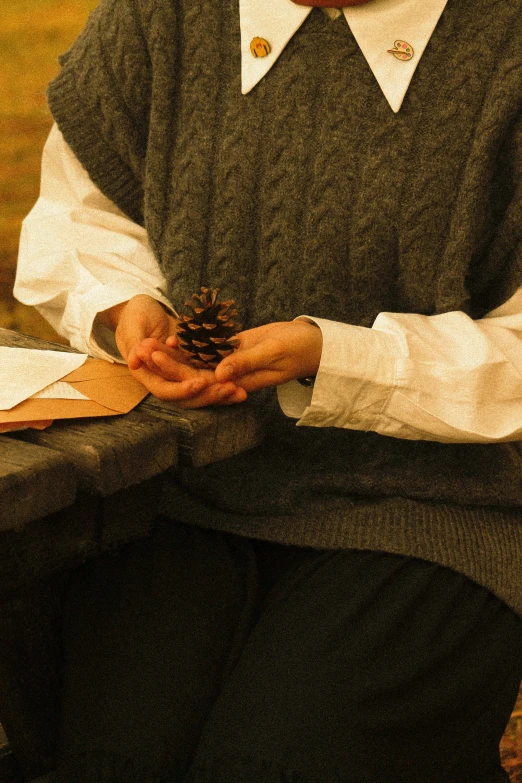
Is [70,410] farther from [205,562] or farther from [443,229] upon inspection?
[443,229]

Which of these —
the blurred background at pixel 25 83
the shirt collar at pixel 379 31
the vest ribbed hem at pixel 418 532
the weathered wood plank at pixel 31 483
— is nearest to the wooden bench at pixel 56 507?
the weathered wood plank at pixel 31 483

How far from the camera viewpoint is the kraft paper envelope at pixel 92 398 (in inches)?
31.2

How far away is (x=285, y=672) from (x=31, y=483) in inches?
12.7

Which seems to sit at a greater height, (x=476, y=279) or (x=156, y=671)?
(x=476, y=279)

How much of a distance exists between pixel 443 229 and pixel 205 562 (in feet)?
1.51

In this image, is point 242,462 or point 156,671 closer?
point 156,671

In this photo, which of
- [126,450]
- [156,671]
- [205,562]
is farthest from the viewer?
[205,562]

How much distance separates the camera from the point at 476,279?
105 cm

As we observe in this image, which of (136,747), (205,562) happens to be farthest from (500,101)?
(136,747)

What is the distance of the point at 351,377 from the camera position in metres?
0.90

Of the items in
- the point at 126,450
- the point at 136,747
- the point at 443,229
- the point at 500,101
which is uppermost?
the point at 500,101

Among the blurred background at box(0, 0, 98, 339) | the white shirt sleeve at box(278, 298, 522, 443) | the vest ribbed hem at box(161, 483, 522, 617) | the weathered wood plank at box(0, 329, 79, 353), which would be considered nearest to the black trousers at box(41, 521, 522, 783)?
the vest ribbed hem at box(161, 483, 522, 617)

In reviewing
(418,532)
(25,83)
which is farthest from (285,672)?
(25,83)

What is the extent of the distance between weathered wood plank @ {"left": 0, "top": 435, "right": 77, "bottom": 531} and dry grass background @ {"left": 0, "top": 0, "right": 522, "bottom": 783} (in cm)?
117
